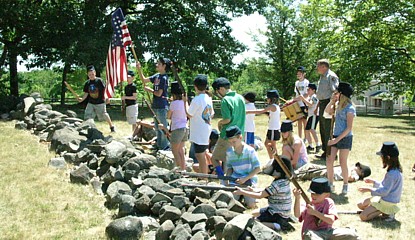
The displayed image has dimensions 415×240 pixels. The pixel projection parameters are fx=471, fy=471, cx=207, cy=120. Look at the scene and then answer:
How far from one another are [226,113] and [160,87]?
8.62 ft

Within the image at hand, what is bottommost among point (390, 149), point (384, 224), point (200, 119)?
point (384, 224)

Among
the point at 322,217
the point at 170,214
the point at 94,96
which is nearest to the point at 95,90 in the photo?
the point at 94,96

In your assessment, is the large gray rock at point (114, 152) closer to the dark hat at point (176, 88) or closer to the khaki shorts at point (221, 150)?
the dark hat at point (176, 88)

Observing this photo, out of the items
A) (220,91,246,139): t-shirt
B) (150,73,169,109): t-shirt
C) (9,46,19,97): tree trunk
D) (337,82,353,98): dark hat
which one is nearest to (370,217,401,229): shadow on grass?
(337,82,353,98): dark hat

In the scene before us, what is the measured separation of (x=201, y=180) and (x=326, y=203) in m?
2.69

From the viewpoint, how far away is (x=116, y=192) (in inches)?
249

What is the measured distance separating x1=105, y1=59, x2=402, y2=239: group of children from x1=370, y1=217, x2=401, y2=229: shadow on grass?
0.24 feet

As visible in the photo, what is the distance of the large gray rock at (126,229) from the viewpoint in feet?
16.5

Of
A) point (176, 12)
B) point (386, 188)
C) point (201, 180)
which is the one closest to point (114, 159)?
point (201, 180)

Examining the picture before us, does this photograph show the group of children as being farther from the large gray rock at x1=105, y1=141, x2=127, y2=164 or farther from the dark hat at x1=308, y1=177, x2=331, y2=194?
the large gray rock at x1=105, y1=141, x2=127, y2=164

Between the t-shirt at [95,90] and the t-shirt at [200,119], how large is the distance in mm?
4977

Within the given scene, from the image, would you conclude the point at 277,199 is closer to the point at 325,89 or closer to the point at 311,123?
the point at 325,89

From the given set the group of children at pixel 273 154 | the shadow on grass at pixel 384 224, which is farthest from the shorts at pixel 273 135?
the shadow on grass at pixel 384 224

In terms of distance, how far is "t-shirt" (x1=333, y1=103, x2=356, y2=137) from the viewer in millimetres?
6883
